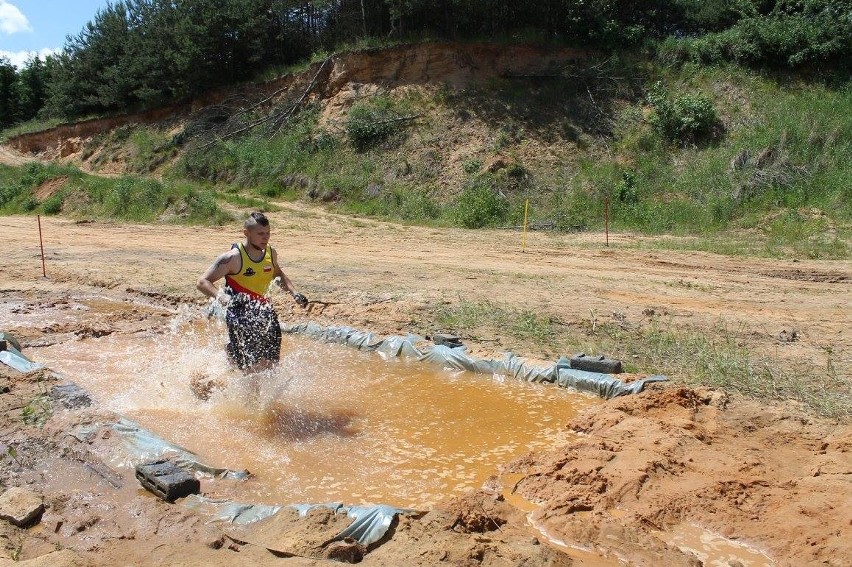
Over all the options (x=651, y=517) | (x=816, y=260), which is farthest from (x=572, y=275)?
(x=651, y=517)

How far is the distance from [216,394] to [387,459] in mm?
2000

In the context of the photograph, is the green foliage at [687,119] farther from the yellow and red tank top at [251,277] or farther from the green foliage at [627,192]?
the yellow and red tank top at [251,277]

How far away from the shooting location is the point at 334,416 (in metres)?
6.35

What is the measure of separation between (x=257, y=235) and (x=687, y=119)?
19.3 metres

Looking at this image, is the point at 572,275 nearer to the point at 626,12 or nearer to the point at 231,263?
the point at 231,263

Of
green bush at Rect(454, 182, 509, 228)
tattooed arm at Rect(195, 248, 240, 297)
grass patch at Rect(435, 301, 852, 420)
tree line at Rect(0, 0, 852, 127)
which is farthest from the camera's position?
tree line at Rect(0, 0, 852, 127)

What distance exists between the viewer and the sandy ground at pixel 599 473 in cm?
382

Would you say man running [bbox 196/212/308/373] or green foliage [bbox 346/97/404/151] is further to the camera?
green foliage [bbox 346/97/404/151]

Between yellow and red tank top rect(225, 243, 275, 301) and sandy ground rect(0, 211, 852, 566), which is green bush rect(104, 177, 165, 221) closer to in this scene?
sandy ground rect(0, 211, 852, 566)

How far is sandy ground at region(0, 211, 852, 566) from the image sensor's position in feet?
12.5

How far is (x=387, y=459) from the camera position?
5.43 metres

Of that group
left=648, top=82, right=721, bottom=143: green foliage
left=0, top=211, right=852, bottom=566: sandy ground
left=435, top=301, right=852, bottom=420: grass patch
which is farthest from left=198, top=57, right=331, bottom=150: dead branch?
left=435, top=301, right=852, bottom=420: grass patch

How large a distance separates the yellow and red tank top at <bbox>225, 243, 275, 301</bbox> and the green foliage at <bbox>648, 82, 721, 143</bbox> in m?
19.2

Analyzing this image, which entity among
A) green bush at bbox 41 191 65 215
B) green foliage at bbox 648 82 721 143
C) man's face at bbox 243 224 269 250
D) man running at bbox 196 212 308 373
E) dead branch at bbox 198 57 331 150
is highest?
dead branch at bbox 198 57 331 150
